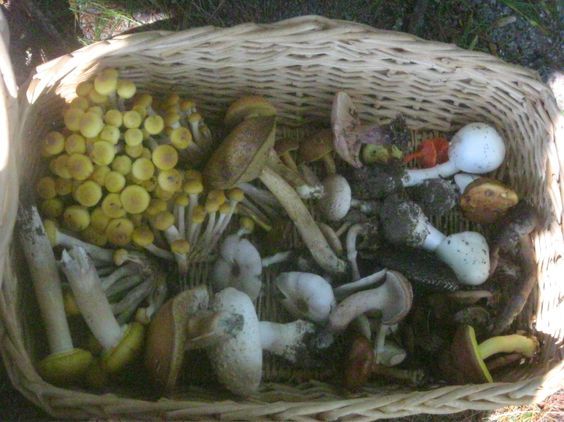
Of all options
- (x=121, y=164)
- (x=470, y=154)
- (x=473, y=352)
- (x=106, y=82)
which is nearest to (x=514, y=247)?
(x=470, y=154)

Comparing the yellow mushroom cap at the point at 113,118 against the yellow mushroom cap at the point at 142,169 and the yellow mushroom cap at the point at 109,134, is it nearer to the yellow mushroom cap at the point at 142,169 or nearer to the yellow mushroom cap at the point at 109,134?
the yellow mushroom cap at the point at 109,134

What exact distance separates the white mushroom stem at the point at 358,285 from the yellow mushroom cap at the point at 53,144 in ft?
3.34

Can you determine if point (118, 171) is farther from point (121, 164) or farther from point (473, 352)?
point (473, 352)

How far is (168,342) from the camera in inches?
65.8

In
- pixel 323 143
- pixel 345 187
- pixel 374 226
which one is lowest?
pixel 374 226

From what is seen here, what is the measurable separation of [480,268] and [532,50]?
1.40 meters

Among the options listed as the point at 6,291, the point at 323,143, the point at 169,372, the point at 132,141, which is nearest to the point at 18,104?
the point at 132,141

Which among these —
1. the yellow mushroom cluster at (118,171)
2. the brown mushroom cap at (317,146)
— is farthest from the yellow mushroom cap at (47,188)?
the brown mushroom cap at (317,146)

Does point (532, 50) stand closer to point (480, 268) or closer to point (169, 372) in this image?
point (480, 268)

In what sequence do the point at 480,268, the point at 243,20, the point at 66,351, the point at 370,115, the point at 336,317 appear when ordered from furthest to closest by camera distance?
the point at 243,20
the point at 370,115
the point at 480,268
the point at 336,317
the point at 66,351

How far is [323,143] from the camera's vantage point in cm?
222

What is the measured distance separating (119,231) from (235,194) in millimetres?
397

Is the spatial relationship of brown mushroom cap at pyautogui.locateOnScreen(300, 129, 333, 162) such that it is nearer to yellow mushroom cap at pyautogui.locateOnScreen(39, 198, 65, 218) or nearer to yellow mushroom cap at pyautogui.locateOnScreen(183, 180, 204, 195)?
yellow mushroom cap at pyautogui.locateOnScreen(183, 180, 204, 195)

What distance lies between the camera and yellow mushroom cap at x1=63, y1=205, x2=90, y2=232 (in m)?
1.86
